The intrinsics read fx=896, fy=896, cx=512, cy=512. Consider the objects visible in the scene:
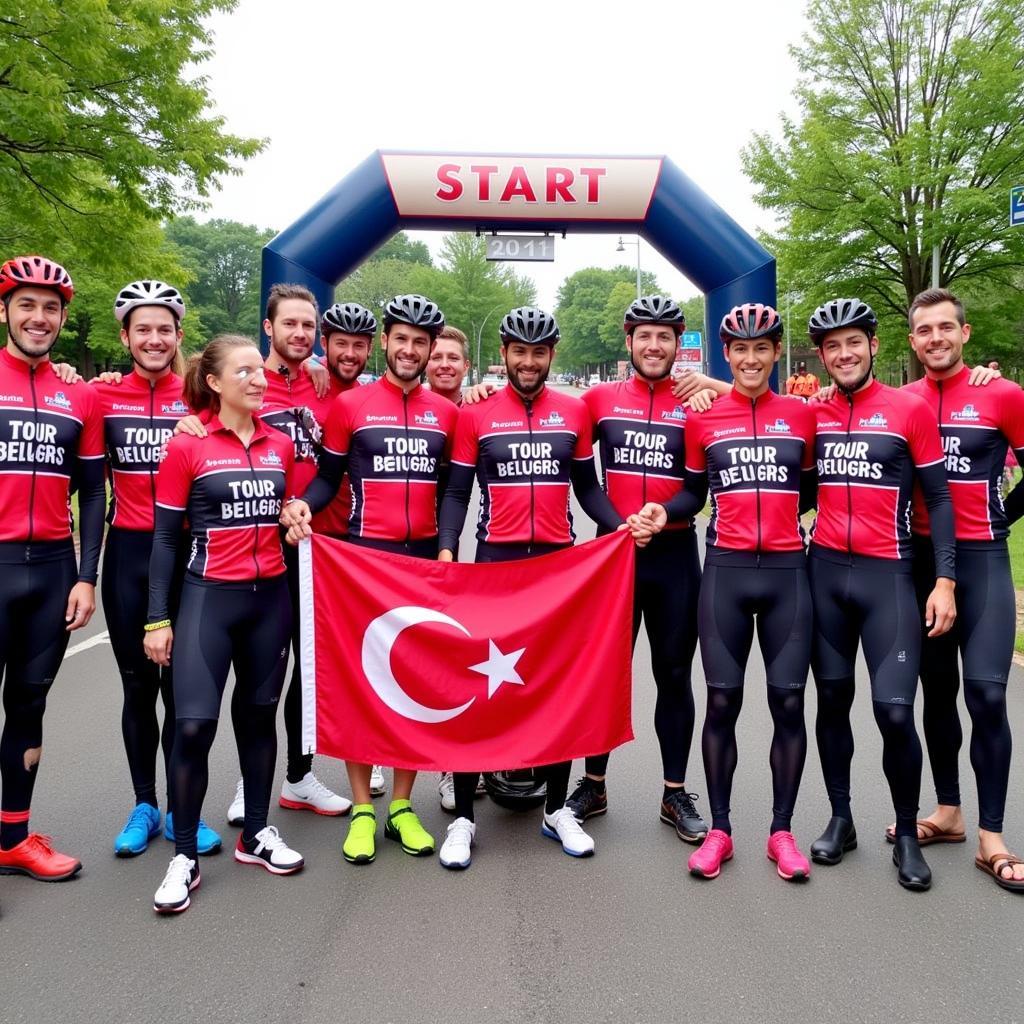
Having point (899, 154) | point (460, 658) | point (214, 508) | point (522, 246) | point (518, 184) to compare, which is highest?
point (899, 154)

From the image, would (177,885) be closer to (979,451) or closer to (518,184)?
(979,451)

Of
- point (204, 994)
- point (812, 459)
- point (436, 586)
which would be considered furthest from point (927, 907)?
point (204, 994)

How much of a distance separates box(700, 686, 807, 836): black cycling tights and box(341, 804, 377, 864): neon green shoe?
162 cm

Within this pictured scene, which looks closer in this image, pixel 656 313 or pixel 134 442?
pixel 134 442

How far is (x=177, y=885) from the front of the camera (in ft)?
12.1

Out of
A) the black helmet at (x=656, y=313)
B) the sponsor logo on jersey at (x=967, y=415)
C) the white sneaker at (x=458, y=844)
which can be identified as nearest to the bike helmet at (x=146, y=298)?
the black helmet at (x=656, y=313)

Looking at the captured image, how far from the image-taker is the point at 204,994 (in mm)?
3090

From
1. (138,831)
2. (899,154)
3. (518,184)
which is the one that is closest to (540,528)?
(138,831)

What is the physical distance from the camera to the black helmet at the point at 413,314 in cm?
452

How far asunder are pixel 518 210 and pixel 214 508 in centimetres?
713

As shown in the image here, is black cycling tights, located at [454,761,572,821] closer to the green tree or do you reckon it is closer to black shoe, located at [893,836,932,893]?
black shoe, located at [893,836,932,893]

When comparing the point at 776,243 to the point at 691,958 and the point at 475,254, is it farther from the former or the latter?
the point at 475,254

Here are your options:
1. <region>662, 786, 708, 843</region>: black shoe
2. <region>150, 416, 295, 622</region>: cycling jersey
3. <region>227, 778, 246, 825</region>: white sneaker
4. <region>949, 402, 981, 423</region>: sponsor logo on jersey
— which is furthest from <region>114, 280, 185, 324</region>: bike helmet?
<region>949, 402, 981, 423</region>: sponsor logo on jersey

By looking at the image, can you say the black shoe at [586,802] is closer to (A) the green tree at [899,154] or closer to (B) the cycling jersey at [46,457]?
(B) the cycling jersey at [46,457]
